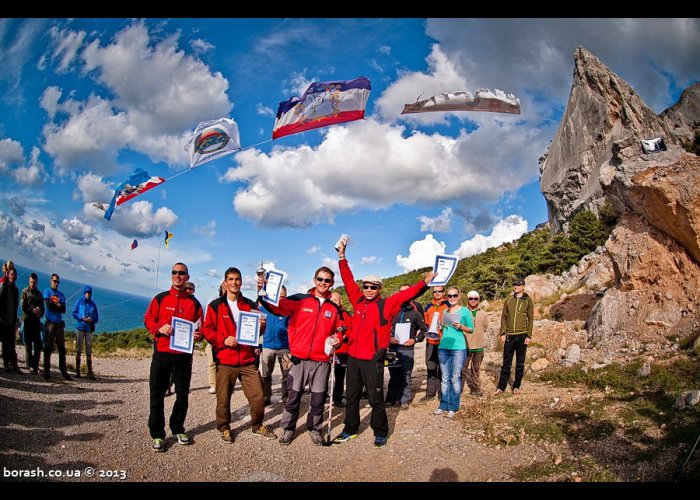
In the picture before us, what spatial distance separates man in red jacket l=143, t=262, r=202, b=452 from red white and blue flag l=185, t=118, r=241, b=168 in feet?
11.9

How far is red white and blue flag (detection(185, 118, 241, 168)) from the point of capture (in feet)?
28.4

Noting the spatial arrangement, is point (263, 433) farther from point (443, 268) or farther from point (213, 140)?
point (213, 140)

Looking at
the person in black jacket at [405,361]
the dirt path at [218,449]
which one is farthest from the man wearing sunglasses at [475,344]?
the dirt path at [218,449]

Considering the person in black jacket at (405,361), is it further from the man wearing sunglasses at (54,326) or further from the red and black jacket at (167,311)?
the man wearing sunglasses at (54,326)

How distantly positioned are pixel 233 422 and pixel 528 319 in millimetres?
5988

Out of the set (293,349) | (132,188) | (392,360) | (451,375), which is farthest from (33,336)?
(451,375)

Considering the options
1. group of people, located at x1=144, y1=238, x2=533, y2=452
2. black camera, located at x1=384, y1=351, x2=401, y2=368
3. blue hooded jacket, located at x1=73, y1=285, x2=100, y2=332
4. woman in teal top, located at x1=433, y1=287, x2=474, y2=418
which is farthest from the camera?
blue hooded jacket, located at x1=73, y1=285, x2=100, y2=332

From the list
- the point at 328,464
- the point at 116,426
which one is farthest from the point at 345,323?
the point at 116,426

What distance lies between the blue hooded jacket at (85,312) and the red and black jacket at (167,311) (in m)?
5.05

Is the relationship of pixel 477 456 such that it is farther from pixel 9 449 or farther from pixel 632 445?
pixel 9 449

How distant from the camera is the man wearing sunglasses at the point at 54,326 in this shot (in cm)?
894

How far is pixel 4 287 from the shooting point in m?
8.38

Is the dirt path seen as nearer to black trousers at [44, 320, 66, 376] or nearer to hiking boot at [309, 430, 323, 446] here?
hiking boot at [309, 430, 323, 446]

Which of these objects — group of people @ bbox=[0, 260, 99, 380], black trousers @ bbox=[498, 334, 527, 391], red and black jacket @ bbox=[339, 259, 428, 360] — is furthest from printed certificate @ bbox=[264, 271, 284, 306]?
group of people @ bbox=[0, 260, 99, 380]
